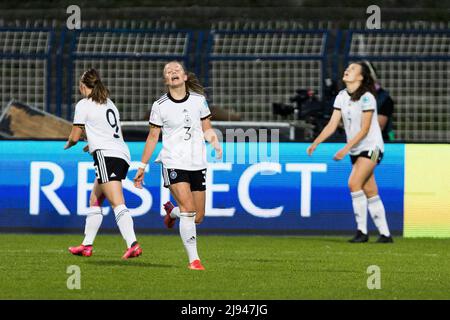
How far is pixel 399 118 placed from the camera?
70.3ft

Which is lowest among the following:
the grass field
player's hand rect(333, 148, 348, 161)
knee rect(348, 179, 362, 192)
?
the grass field

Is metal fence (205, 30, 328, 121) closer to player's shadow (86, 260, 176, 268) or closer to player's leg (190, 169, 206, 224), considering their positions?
player's shadow (86, 260, 176, 268)

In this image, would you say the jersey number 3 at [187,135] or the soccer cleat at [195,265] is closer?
the soccer cleat at [195,265]

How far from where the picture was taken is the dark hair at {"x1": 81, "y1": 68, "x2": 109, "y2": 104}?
42.7 ft

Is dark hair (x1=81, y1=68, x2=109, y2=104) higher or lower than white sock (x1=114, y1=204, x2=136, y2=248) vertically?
higher

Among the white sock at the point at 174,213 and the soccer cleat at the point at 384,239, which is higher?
the white sock at the point at 174,213

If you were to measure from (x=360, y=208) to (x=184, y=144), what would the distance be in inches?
176

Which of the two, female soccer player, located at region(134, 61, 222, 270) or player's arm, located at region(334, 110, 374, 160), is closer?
female soccer player, located at region(134, 61, 222, 270)

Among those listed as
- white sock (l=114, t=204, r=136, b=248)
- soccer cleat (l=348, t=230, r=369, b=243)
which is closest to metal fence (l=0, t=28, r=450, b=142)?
soccer cleat (l=348, t=230, r=369, b=243)

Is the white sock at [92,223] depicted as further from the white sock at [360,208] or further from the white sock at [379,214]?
the white sock at [379,214]

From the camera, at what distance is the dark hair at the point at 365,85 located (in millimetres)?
15734

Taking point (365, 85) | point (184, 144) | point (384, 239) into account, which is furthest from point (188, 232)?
point (365, 85)

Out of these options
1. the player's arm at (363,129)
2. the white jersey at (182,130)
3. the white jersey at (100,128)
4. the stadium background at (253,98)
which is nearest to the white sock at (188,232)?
the white jersey at (182,130)

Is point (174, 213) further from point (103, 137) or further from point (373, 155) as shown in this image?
point (373, 155)
